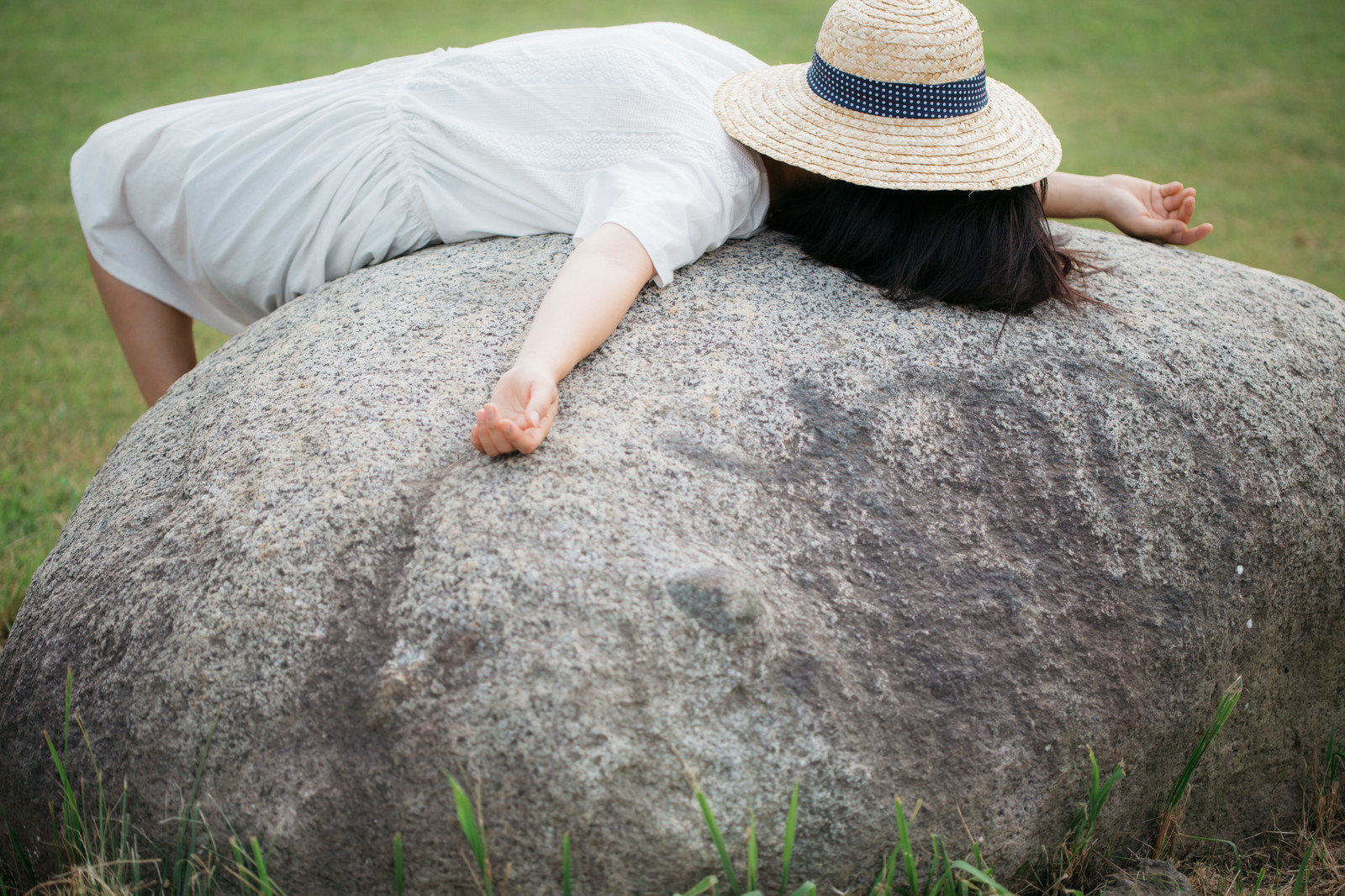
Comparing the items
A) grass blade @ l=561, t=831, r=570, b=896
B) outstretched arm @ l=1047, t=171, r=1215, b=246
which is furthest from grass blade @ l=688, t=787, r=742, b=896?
outstretched arm @ l=1047, t=171, r=1215, b=246

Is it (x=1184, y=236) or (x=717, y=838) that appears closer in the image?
(x=717, y=838)

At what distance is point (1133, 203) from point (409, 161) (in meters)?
1.85

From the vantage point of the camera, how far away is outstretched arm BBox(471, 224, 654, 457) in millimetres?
1632

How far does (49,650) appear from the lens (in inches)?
66.1

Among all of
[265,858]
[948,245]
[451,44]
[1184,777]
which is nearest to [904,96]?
[948,245]

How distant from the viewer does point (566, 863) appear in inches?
54.1

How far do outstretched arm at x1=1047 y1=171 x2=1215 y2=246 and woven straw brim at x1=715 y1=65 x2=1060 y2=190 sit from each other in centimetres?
49

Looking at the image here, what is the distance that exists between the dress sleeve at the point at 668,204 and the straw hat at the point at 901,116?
0.13 metres

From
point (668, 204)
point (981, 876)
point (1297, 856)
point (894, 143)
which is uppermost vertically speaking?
point (894, 143)

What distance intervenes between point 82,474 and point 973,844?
10.6 ft

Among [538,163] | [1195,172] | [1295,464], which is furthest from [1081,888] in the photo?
[1195,172]

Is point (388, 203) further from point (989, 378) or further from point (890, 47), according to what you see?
point (989, 378)

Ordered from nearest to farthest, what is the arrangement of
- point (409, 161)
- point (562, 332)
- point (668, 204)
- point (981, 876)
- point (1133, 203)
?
point (981, 876) → point (562, 332) → point (668, 204) → point (409, 161) → point (1133, 203)

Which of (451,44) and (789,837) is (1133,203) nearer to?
(789,837)
